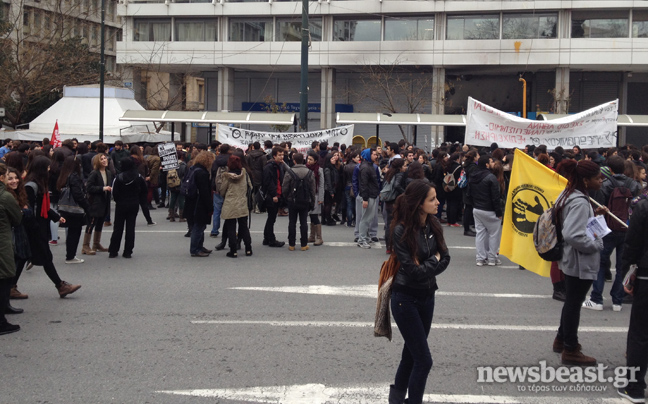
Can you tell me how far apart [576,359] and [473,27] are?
3926cm

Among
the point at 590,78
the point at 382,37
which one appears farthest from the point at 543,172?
the point at 590,78

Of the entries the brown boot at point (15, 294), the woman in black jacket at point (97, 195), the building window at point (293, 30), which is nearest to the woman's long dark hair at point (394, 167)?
the woman in black jacket at point (97, 195)

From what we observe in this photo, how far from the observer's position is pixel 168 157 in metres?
17.0

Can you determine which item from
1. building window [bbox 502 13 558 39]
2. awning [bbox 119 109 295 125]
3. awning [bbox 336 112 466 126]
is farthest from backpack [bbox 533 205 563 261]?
building window [bbox 502 13 558 39]

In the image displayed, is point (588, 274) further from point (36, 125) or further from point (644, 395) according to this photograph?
point (36, 125)

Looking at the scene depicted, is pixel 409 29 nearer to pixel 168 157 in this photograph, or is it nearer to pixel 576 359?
pixel 168 157

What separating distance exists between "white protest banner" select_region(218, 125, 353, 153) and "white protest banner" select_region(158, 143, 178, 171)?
4346 millimetres

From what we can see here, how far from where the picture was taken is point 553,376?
5.96 metres

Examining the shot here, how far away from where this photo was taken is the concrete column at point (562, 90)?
41069 mm

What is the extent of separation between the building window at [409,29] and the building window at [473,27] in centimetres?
123

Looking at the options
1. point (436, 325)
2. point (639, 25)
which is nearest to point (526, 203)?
point (436, 325)

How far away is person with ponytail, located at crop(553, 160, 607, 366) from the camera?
593 cm

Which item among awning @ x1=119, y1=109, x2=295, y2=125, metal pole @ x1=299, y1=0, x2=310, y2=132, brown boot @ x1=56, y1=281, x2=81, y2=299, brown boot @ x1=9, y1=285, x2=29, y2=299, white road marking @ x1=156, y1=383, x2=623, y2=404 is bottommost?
white road marking @ x1=156, y1=383, x2=623, y2=404

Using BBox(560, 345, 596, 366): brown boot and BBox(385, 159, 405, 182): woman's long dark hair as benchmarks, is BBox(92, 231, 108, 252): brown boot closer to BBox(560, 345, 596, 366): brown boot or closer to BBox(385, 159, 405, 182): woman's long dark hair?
BBox(385, 159, 405, 182): woman's long dark hair
